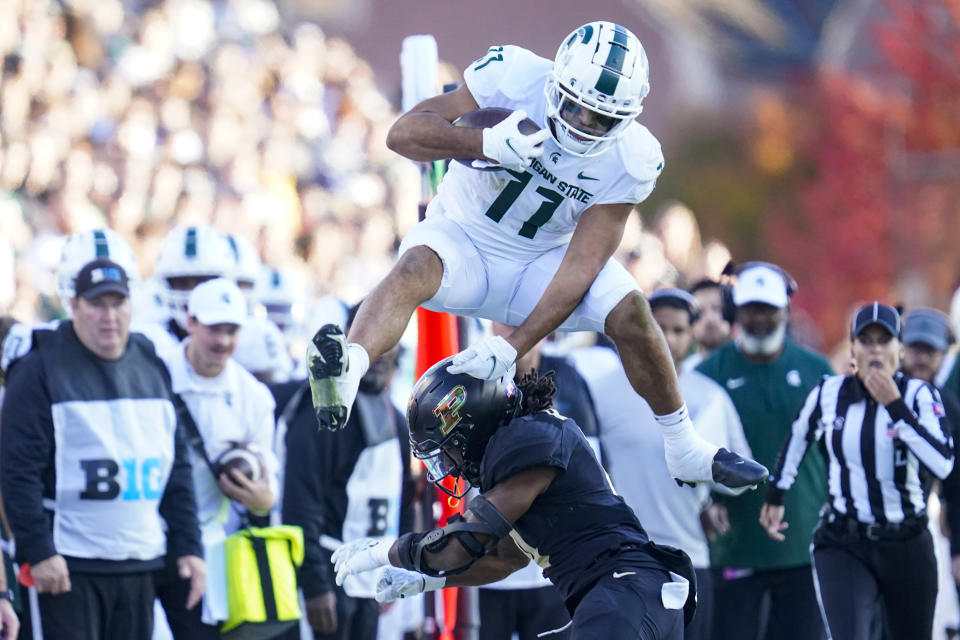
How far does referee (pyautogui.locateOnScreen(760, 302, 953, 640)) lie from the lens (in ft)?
25.1

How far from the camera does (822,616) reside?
8.67 m

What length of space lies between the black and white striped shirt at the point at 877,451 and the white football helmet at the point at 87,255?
3.42 meters

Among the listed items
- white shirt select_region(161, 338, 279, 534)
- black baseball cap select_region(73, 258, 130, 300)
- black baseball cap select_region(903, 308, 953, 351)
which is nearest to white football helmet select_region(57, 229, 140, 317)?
black baseball cap select_region(73, 258, 130, 300)

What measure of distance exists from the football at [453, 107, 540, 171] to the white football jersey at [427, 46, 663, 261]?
0.14m

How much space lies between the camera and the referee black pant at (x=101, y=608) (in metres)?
6.93

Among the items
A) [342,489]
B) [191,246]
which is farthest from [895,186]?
[342,489]

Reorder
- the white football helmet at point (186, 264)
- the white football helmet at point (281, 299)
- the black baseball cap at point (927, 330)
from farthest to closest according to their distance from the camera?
the white football helmet at point (281, 299) < the black baseball cap at point (927, 330) < the white football helmet at point (186, 264)

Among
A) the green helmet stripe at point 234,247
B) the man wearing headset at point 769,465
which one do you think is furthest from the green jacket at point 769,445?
the green helmet stripe at point 234,247

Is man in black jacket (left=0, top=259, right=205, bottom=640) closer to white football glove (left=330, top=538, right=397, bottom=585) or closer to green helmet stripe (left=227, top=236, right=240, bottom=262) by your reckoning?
green helmet stripe (left=227, top=236, right=240, bottom=262)

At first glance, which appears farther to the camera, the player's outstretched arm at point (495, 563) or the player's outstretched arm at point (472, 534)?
the player's outstretched arm at point (495, 563)

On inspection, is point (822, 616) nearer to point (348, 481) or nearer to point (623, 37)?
point (348, 481)

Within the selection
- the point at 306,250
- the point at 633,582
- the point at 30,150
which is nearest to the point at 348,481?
the point at 633,582

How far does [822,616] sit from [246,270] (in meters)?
3.79

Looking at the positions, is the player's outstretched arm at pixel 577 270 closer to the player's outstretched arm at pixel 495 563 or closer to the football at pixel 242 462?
the player's outstretched arm at pixel 495 563
